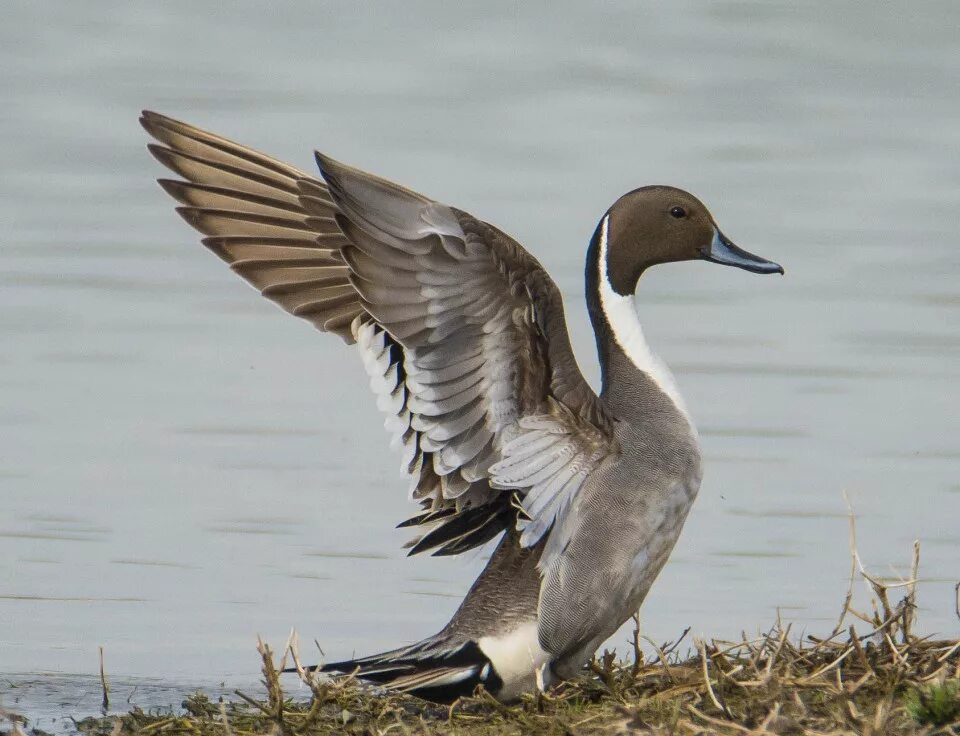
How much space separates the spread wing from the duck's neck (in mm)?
286

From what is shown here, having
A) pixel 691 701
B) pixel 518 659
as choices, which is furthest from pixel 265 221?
pixel 691 701

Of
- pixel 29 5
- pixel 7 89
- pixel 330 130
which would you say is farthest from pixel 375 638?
pixel 29 5

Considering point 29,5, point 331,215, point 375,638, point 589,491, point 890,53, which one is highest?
point 29,5

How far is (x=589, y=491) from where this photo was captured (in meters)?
5.88

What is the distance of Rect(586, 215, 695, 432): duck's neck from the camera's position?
242 inches

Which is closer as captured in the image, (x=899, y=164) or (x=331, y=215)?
(x=331, y=215)

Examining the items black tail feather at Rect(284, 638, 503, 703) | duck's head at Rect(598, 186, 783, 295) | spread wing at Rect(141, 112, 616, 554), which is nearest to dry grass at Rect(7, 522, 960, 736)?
black tail feather at Rect(284, 638, 503, 703)

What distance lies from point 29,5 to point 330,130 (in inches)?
280

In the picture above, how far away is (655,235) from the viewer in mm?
6559

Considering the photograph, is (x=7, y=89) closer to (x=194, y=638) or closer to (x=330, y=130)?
(x=330, y=130)

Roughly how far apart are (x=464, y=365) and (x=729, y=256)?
1.48 m

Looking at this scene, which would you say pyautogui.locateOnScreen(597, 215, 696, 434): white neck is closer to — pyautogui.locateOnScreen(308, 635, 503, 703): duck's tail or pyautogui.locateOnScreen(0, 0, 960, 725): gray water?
pyautogui.locateOnScreen(308, 635, 503, 703): duck's tail

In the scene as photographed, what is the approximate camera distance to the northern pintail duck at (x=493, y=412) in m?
5.55

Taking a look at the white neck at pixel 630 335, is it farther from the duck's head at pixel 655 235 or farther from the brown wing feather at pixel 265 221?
the brown wing feather at pixel 265 221
